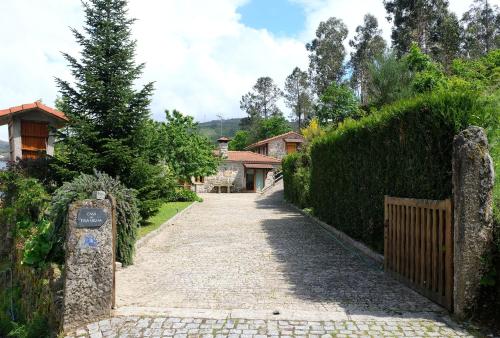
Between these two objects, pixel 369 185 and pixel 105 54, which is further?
pixel 105 54

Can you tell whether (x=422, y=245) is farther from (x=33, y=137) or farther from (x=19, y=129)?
A: (x=19, y=129)

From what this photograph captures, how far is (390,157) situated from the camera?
686cm

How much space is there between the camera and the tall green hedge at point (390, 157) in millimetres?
5066

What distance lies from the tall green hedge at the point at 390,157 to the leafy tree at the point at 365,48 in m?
34.4

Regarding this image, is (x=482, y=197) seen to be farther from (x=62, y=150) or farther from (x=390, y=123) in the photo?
(x=62, y=150)

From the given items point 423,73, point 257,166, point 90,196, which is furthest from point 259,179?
point 90,196

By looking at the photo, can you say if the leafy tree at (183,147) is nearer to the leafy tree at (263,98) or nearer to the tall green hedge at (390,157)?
the tall green hedge at (390,157)

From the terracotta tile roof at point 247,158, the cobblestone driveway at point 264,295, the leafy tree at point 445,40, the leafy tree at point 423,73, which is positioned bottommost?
the cobblestone driveway at point 264,295

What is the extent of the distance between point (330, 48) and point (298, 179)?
116 feet

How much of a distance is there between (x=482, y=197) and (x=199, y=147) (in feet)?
69.0

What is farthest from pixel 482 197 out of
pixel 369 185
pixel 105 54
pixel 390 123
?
pixel 105 54

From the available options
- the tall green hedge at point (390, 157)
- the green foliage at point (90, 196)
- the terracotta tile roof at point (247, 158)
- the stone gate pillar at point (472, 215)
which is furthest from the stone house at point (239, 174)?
the stone gate pillar at point (472, 215)

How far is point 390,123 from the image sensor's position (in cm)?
681

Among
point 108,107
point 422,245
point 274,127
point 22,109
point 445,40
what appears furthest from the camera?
point 274,127
